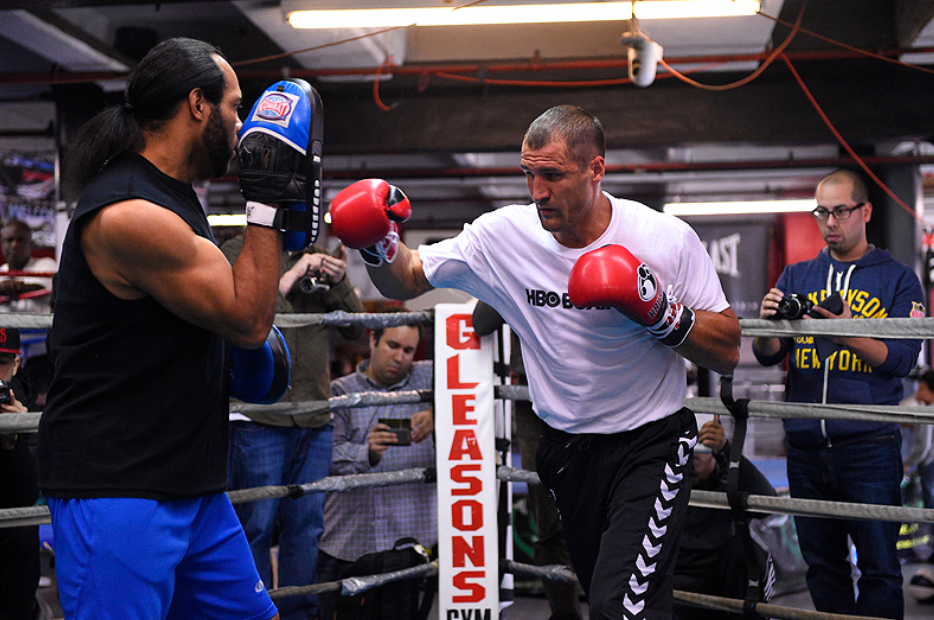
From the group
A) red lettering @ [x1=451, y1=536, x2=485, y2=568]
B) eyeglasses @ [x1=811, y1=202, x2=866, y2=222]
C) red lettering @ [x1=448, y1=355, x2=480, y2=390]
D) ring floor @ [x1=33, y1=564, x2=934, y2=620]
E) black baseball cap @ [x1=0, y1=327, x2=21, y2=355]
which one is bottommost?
ring floor @ [x1=33, y1=564, x2=934, y2=620]

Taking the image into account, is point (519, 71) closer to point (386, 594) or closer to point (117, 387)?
point (386, 594)

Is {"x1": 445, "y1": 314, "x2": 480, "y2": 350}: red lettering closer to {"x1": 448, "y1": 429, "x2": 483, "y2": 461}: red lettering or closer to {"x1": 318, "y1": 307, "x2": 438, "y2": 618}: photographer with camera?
{"x1": 448, "y1": 429, "x2": 483, "y2": 461}: red lettering

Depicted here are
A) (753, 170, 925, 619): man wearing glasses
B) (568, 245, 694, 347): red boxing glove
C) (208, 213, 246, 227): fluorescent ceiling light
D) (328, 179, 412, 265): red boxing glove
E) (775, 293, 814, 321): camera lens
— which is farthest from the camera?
(208, 213, 246, 227): fluorescent ceiling light

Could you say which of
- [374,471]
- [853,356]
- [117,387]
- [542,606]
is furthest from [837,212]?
[117,387]

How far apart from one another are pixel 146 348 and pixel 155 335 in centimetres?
3

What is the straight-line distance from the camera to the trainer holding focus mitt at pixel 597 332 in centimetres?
196

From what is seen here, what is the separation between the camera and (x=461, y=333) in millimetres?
2988

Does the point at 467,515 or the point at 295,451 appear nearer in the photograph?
the point at 467,515

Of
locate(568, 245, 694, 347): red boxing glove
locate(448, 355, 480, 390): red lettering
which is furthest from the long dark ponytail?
locate(448, 355, 480, 390): red lettering

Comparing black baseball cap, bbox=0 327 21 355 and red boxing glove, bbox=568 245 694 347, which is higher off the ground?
red boxing glove, bbox=568 245 694 347

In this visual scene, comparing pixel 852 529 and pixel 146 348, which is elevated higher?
pixel 146 348

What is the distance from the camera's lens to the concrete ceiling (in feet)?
18.5

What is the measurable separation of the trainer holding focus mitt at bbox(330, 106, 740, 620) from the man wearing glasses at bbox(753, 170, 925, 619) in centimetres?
66

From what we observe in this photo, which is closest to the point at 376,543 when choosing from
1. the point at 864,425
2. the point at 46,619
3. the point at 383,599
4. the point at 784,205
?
the point at 383,599
